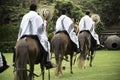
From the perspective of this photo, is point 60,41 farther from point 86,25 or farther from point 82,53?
point 86,25

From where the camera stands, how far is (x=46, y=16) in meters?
13.3

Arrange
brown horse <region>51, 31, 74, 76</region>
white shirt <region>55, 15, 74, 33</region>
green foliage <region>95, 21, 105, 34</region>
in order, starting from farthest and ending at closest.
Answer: green foliage <region>95, 21, 105, 34</region>, white shirt <region>55, 15, 74, 33</region>, brown horse <region>51, 31, 74, 76</region>

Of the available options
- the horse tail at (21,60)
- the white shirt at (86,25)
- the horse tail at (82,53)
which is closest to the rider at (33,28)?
the horse tail at (21,60)

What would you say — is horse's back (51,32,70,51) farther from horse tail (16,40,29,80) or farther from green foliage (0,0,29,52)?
green foliage (0,0,29,52)

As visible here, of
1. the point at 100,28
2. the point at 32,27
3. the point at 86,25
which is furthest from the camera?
the point at 100,28

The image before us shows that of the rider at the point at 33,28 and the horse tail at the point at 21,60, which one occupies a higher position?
the rider at the point at 33,28

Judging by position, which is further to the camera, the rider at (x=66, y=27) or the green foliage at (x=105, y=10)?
the green foliage at (x=105, y=10)

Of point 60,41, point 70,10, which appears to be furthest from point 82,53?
point 70,10

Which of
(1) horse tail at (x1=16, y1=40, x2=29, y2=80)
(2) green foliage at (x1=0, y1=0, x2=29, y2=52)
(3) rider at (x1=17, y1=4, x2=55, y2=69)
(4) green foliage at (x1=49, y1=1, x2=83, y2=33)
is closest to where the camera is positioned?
(1) horse tail at (x1=16, y1=40, x2=29, y2=80)

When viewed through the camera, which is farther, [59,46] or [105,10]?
[105,10]

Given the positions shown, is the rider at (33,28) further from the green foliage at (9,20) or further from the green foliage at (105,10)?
the green foliage at (105,10)

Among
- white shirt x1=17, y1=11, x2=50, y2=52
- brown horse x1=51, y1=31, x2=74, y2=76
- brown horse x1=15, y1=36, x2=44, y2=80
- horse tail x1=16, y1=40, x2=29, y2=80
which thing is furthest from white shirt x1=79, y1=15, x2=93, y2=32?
horse tail x1=16, y1=40, x2=29, y2=80

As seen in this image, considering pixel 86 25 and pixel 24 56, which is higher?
pixel 24 56

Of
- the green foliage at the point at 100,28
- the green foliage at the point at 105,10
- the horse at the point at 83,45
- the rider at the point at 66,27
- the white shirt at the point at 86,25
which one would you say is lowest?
the green foliage at the point at 100,28
